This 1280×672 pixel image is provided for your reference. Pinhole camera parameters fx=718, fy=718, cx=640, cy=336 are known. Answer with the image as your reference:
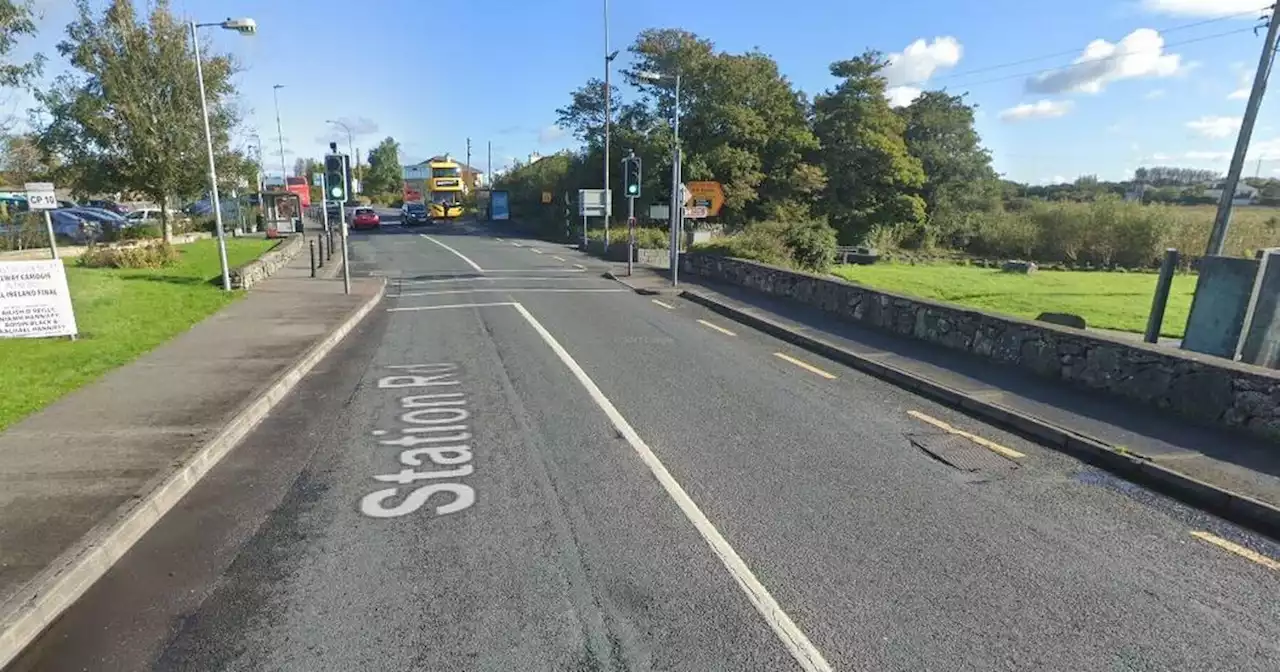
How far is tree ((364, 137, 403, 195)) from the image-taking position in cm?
13462

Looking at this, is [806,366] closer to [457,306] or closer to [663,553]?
[663,553]

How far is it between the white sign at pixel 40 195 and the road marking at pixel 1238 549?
52.5 ft

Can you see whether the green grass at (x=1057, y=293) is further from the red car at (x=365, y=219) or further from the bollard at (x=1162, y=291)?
the red car at (x=365, y=219)

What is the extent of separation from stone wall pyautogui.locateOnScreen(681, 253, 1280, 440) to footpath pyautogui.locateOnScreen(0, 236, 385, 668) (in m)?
9.38

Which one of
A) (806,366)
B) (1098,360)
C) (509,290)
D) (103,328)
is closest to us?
(1098,360)

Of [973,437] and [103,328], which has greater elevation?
[973,437]

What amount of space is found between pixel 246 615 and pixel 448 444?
2.99 metres

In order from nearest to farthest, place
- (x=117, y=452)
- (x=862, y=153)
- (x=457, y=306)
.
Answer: (x=117, y=452), (x=457, y=306), (x=862, y=153)

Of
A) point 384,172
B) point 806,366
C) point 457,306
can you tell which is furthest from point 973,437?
point 384,172

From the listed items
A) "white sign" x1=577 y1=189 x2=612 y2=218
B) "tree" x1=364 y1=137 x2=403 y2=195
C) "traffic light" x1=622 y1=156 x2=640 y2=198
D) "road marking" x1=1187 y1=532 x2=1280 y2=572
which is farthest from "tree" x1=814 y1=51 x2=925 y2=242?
"tree" x1=364 y1=137 x2=403 y2=195

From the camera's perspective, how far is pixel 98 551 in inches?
176

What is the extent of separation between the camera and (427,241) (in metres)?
41.3

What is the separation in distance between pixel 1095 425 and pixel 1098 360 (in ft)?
5.07

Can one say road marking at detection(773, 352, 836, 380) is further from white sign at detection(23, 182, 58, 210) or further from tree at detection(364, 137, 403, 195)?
tree at detection(364, 137, 403, 195)
